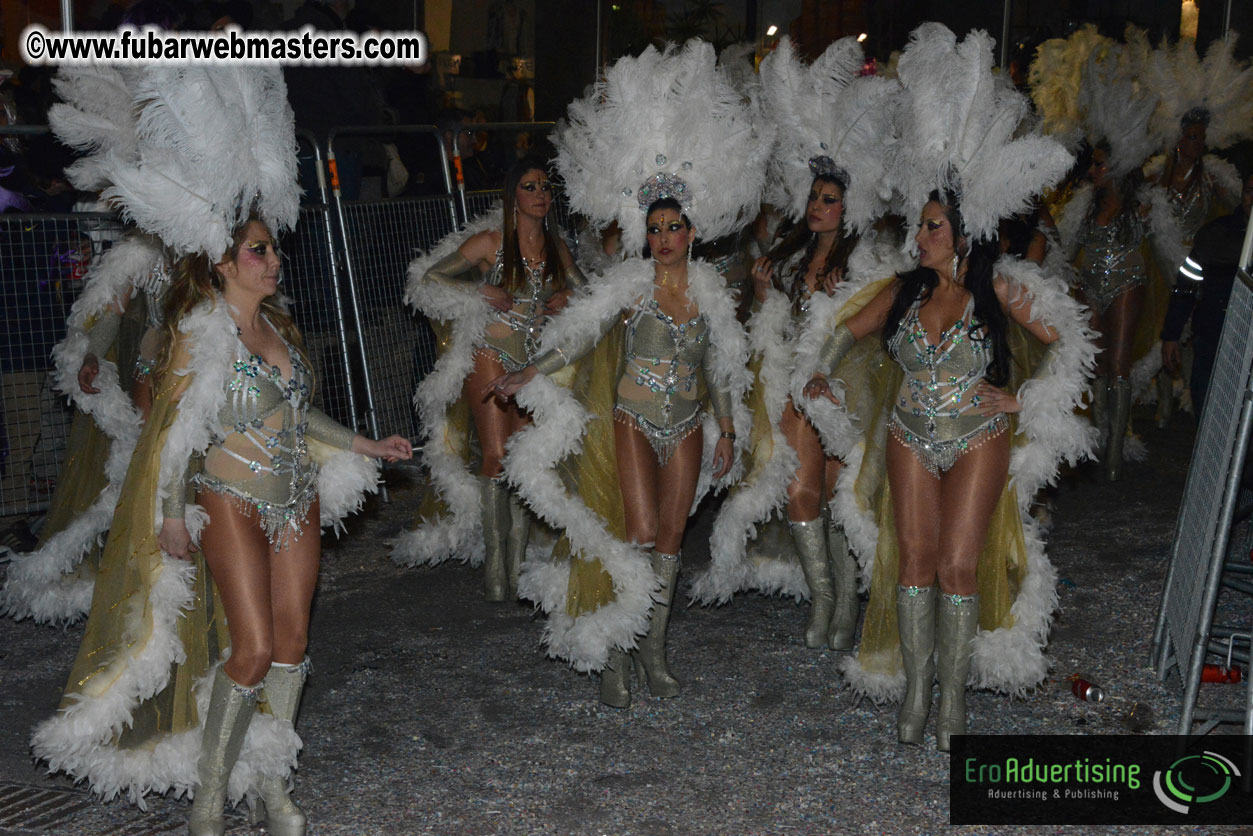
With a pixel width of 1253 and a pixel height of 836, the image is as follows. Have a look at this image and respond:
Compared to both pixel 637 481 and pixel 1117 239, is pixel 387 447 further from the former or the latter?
pixel 1117 239

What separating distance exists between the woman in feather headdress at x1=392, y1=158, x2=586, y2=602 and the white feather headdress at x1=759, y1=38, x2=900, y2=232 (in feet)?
3.74

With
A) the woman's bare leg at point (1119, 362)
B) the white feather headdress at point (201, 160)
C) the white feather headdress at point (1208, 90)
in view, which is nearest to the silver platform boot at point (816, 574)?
the white feather headdress at point (201, 160)

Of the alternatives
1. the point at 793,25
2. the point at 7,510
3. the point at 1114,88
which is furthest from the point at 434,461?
the point at 793,25

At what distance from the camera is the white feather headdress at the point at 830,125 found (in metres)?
5.60

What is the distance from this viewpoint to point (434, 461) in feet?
21.5

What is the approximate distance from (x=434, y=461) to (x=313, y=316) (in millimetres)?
1948

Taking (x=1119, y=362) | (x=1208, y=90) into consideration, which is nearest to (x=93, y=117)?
(x=1119, y=362)

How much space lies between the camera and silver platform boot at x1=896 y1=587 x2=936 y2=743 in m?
4.62

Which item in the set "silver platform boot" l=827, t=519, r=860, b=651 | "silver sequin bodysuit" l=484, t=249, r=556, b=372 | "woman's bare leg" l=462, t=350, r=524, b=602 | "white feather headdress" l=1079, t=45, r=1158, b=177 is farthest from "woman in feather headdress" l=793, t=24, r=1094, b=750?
"white feather headdress" l=1079, t=45, r=1158, b=177

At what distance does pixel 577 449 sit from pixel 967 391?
1493 mm

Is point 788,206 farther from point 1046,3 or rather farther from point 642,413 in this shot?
point 1046,3

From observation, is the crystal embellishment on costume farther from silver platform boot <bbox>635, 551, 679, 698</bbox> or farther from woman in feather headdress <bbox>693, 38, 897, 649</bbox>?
silver platform boot <bbox>635, 551, 679, 698</bbox>

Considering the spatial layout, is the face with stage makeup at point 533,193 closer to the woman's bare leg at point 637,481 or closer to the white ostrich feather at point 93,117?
the woman's bare leg at point 637,481

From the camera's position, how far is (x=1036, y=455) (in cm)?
464
